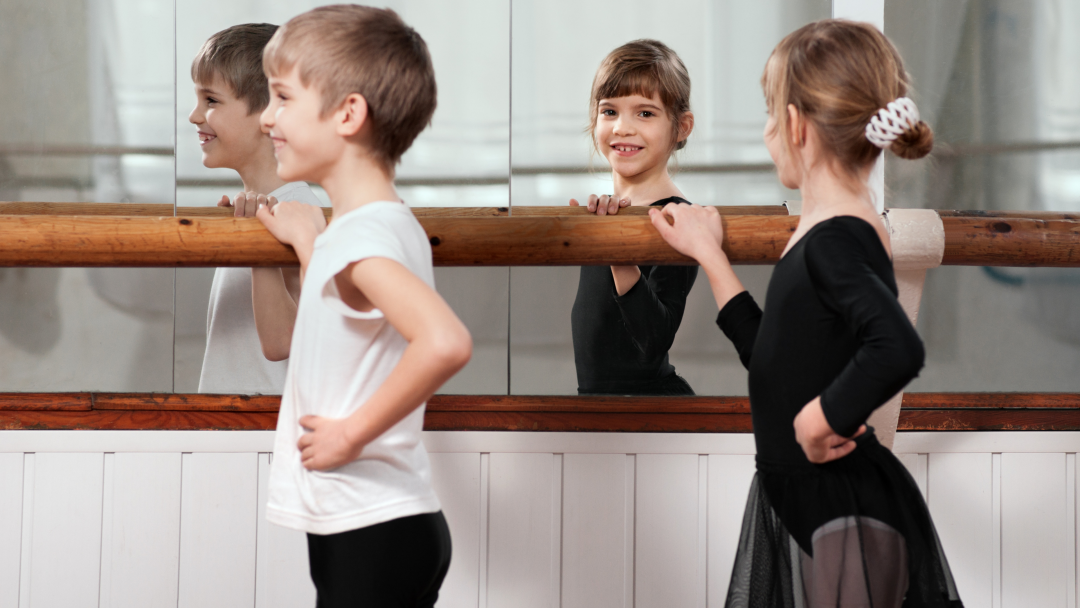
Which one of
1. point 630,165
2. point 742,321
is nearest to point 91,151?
point 630,165

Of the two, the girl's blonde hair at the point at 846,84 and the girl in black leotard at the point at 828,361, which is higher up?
the girl's blonde hair at the point at 846,84

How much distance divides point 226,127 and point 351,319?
2.65 feet

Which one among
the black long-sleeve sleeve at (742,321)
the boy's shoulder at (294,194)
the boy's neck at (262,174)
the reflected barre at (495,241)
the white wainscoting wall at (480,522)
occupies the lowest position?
the white wainscoting wall at (480,522)

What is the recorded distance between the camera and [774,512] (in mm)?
915

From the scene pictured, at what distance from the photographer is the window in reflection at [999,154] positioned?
2248 millimetres

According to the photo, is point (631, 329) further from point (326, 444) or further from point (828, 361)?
point (326, 444)

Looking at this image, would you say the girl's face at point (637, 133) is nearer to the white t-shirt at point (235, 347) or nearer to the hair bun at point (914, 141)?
the white t-shirt at point (235, 347)

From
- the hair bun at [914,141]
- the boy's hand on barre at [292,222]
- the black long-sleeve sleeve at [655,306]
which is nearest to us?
the hair bun at [914,141]

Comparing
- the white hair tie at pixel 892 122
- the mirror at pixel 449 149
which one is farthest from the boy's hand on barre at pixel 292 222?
the mirror at pixel 449 149

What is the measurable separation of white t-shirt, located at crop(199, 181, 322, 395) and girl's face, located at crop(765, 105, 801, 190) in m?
0.86

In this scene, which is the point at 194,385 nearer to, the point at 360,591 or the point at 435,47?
the point at 435,47

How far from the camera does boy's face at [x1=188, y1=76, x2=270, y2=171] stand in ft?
4.70

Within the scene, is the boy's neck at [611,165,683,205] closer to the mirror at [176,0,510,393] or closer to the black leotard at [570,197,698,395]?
the black leotard at [570,197,698,395]

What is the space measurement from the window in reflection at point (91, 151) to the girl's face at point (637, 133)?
50.6 inches
